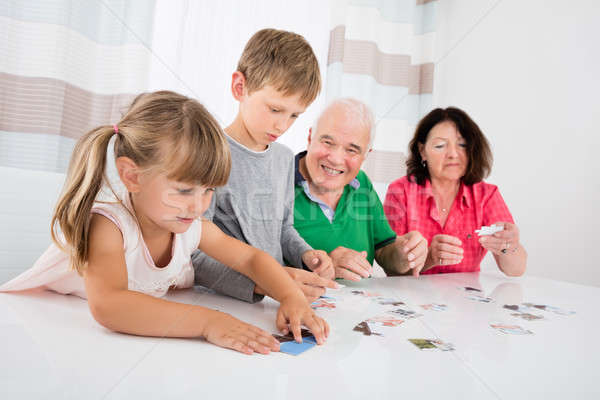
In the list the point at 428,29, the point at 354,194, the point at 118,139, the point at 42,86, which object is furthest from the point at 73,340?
the point at 428,29

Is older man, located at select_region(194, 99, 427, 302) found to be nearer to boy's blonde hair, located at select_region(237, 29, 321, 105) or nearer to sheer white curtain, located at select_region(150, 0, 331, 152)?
boy's blonde hair, located at select_region(237, 29, 321, 105)

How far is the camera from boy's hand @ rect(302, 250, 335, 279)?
4.00 ft

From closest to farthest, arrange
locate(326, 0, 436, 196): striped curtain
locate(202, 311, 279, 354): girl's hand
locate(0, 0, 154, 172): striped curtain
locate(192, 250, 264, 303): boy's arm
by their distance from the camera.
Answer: locate(202, 311, 279, 354): girl's hand → locate(192, 250, 264, 303): boy's arm → locate(0, 0, 154, 172): striped curtain → locate(326, 0, 436, 196): striped curtain

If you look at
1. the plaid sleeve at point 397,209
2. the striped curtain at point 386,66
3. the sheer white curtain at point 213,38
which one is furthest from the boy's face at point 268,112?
the striped curtain at point 386,66

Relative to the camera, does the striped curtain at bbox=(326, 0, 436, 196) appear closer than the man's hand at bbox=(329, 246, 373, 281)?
No

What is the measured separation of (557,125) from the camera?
2.53 metres

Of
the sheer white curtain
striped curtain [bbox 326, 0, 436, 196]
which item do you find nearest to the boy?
the sheer white curtain

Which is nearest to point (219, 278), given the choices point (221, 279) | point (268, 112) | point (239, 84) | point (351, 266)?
point (221, 279)

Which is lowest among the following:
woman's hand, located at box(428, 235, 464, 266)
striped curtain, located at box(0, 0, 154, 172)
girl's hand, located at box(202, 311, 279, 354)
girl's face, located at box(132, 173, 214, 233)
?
girl's hand, located at box(202, 311, 279, 354)

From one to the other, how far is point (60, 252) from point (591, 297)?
158cm

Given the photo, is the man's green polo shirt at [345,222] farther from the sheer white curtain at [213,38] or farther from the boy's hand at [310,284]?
the sheer white curtain at [213,38]

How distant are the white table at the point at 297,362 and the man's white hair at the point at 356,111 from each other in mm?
808

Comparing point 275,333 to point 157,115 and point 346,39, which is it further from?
point 346,39

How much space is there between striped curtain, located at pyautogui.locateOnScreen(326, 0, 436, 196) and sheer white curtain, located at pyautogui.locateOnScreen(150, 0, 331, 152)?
0.27m
